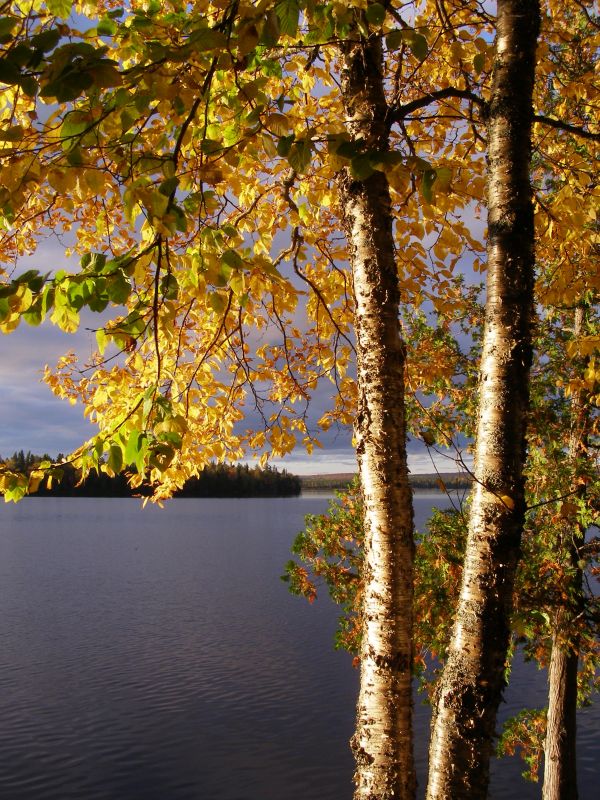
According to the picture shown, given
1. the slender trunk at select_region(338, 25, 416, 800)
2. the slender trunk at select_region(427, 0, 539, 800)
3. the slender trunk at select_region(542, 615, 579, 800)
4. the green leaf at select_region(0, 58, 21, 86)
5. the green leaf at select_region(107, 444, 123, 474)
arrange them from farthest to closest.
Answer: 1. the slender trunk at select_region(542, 615, 579, 800)
2. the slender trunk at select_region(338, 25, 416, 800)
3. the green leaf at select_region(107, 444, 123, 474)
4. the slender trunk at select_region(427, 0, 539, 800)
5. the green leaf at select_region(0, 58, 21, 86)

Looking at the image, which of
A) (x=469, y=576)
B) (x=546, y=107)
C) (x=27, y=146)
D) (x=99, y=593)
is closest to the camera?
(x=469, y=576)

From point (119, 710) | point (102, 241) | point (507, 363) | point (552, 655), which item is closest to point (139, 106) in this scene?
point (507, 363)

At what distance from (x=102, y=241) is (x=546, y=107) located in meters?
7.70

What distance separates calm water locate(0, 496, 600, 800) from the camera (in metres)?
17.0

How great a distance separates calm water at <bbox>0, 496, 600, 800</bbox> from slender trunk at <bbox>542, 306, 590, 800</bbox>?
19.9 feet

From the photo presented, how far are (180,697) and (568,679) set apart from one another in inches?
609

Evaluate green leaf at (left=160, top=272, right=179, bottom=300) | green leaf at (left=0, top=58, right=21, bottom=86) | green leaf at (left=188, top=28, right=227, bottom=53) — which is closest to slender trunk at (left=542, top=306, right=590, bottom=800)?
green leaf at (left=160, top=272, right=179, bottom=300)

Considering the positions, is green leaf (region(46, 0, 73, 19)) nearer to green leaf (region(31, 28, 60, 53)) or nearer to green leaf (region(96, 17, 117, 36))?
green leaf (region(96, 17, 117, 36))

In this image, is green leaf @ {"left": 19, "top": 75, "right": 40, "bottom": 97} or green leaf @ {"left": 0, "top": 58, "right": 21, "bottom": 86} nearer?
green leaf @ {"left": 0, "top": 58, "right": 21, "bottom": 86}

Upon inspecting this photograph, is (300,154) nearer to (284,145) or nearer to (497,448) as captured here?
(284,145)

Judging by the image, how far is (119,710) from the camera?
69.0 ft

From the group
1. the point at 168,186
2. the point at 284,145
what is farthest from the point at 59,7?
the point at 284,145

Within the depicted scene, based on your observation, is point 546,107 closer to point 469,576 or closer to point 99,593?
point 469,576

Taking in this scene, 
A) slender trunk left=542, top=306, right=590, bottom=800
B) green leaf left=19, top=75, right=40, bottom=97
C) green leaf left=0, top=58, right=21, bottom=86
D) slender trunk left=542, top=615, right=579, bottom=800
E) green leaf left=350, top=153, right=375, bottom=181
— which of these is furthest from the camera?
slender trunk left=542, top=615, right=579, bottom=800
